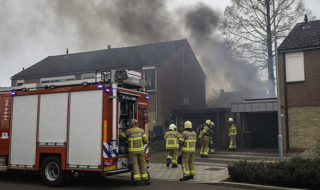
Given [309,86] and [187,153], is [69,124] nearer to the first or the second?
[187,153]

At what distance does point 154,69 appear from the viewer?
23.7 metres

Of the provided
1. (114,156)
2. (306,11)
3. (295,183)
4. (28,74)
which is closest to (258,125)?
(306,11)

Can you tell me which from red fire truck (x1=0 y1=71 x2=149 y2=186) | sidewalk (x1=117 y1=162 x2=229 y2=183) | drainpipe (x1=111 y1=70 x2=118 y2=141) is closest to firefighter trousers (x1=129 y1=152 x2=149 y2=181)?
red fire truck (x1=0 y1=71 x2=149 y2=186)

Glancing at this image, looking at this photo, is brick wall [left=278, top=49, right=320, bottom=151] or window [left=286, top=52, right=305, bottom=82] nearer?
brick wall [left=278, top=49, right=320, bottom=151]

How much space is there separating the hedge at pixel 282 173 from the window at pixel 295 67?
821 cm

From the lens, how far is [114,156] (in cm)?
813

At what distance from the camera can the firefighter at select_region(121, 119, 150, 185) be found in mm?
8477

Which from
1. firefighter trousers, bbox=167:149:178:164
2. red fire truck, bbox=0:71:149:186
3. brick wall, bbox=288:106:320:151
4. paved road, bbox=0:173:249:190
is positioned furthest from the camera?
brick wall, bbox=288:106:320:151

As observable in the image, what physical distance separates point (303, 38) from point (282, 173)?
1046 cm

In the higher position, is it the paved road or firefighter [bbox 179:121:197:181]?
firefighter [bbox 179:121:197:181]

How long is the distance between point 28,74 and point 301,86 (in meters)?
22.7

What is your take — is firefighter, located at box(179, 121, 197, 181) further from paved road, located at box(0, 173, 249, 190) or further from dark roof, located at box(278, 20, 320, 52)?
dark roof, located at box(278, 20, 320, 52)

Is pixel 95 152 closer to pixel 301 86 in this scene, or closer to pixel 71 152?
pixel 71 152

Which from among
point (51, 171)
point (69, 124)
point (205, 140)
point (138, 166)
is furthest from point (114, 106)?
point (205, 140)
